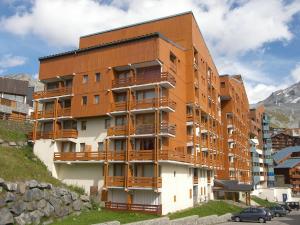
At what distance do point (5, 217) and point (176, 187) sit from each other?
22.6 meters

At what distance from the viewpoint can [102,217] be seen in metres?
39.0

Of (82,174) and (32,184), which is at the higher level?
(82,174)

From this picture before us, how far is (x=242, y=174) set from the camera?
88438 mm

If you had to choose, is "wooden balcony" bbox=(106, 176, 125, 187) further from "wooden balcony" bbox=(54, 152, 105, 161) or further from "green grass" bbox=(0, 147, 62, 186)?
"green grass" bbox=(0, 147, 62, 186)

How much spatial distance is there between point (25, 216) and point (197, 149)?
2937cm

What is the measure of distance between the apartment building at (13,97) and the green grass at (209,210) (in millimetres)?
41258

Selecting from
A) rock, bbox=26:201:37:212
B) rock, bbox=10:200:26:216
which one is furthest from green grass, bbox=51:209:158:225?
rock, bbox=10:200:26:216

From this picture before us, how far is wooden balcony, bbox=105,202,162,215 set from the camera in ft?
139

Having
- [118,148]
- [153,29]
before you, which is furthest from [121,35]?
[118,148]

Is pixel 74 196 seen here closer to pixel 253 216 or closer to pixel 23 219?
pixel 23 219

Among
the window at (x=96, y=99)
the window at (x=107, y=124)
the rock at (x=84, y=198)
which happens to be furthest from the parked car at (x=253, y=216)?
the window at (x=96, y=99)

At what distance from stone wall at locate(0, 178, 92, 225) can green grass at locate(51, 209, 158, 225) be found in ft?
3.71

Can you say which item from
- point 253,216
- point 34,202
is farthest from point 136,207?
point 253,216

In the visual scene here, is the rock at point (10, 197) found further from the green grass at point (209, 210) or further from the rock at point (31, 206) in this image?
the green grass at point (209, 210)
